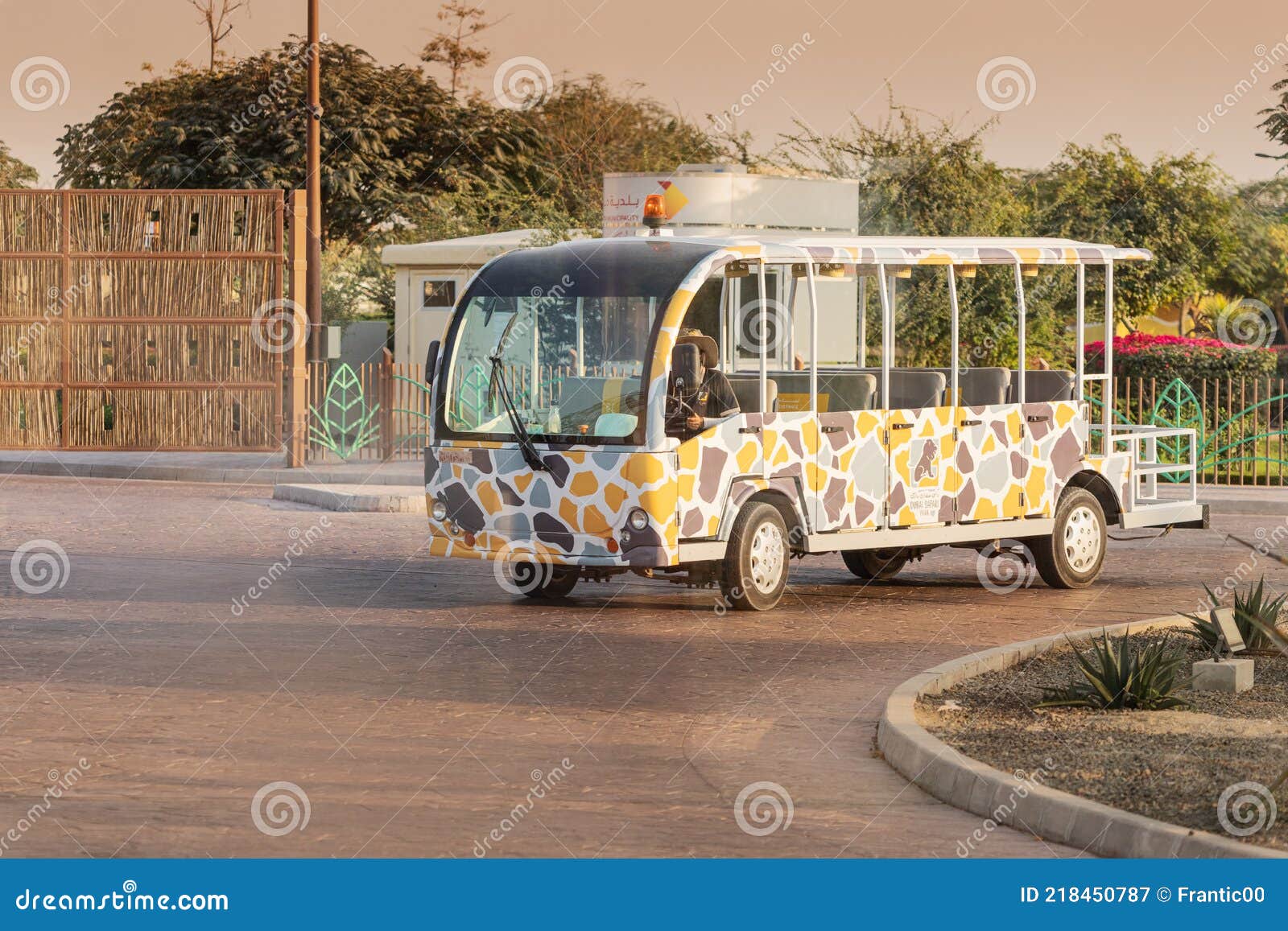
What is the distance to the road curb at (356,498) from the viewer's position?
20.7 meters

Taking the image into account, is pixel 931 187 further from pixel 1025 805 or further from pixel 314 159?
pixel 1025 805

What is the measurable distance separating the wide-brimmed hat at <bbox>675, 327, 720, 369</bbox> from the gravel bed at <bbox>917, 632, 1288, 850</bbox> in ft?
12.1

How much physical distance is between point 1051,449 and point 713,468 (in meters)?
3.17

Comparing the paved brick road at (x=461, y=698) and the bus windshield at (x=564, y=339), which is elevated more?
the bus windshield at (x=564, y=339)

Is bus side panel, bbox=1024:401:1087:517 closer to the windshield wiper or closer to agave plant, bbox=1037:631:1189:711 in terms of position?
the windshield wiper

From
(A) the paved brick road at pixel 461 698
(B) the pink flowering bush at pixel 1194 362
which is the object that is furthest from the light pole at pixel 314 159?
(A) the paved brick road at pixel 461 698

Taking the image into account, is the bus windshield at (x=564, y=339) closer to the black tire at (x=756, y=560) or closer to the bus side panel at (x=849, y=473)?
the black tire at (x=756, y=560)

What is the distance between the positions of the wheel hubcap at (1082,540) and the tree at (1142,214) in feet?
84.6

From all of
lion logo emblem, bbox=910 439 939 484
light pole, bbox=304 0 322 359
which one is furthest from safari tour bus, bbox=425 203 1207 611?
light pole, bbox=304 0 322 359

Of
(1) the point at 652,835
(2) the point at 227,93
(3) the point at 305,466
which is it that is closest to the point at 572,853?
(1) the point at 652,835

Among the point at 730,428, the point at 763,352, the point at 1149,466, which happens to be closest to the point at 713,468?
the point at 730,428

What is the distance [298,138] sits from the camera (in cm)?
5116

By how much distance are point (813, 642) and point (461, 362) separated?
11.2 ft

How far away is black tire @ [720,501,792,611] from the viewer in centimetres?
1304
